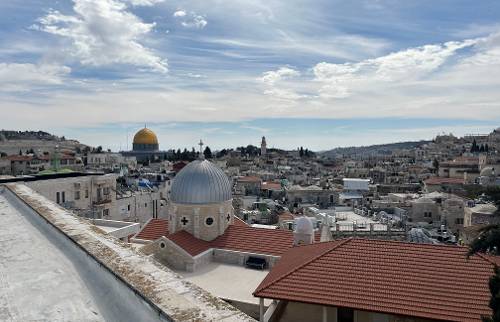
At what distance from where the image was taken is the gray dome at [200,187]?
1825 centimetres

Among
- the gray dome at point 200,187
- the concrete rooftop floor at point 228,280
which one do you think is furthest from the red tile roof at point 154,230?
the concrete rooftop floor at point 228,280

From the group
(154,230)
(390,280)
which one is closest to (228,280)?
(154,230)

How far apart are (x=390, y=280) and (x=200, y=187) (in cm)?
1014

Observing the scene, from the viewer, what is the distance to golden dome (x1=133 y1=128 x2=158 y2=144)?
9006 cm

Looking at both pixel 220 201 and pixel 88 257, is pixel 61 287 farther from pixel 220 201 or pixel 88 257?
pixel 220 201

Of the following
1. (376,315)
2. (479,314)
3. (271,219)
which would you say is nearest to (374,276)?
(376,315)

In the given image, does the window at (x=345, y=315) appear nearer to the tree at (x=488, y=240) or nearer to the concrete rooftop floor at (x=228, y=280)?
the concrete rooftop floor at (x=228, y=280)

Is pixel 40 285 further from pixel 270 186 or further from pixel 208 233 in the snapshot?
pixel 270 186

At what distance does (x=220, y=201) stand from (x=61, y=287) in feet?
46.2

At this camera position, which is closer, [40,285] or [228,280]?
[40,285]

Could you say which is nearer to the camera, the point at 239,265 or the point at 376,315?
the point at 376,315

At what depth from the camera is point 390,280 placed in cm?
1023

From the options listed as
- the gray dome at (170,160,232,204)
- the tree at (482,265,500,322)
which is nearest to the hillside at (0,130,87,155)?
the gray dome at (170,160,232,204)

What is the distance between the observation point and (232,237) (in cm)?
1831
